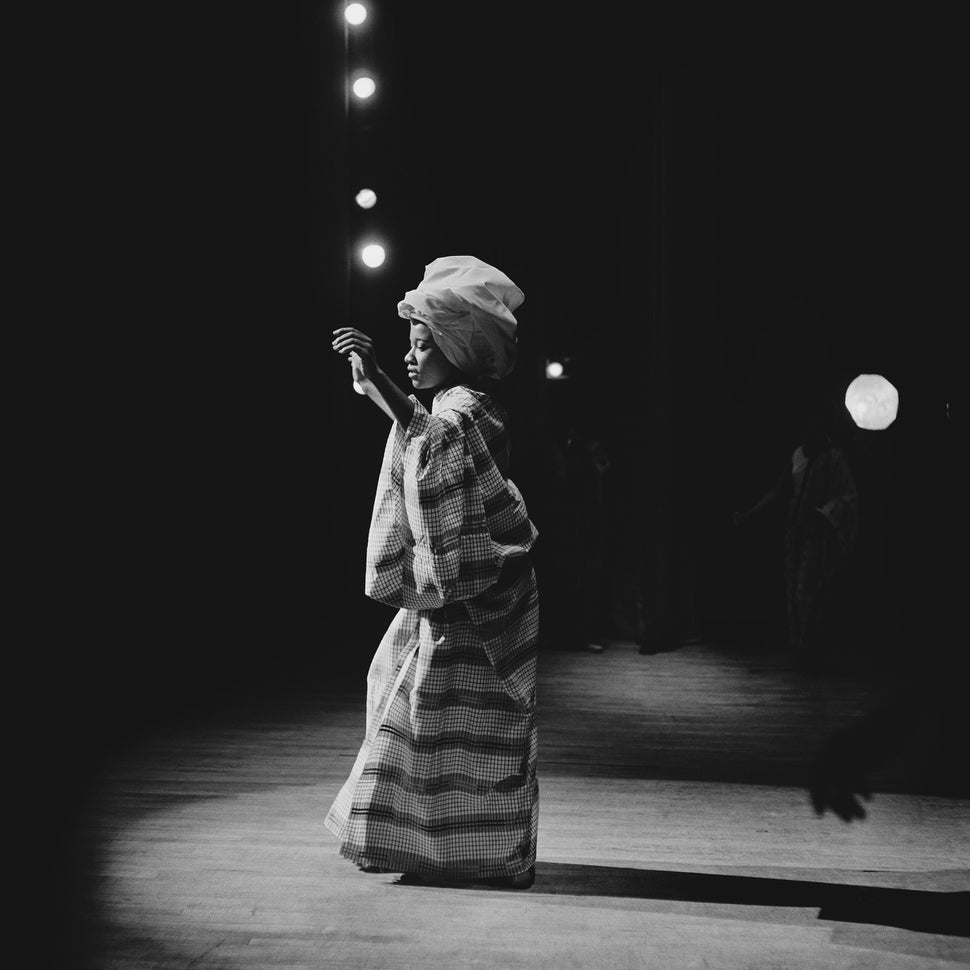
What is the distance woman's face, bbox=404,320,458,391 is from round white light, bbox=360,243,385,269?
3.74m

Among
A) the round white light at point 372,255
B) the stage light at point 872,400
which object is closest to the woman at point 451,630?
the round white light at point 372,255

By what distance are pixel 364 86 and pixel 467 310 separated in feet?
13.2

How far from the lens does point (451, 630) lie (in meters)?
2.36

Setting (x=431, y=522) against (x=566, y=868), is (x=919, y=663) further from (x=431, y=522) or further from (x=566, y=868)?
(x=431, y=522)

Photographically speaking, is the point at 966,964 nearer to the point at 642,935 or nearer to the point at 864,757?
the point at 642,935

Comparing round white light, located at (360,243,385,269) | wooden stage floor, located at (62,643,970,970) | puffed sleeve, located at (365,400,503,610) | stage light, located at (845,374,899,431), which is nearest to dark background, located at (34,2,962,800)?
round white light, located at (360,243,385,269)

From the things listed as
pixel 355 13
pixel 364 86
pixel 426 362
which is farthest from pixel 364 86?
pixel 426 362

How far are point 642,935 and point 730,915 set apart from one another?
22cm

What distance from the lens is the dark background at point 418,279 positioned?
176 inches

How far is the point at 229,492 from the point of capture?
18.7ft

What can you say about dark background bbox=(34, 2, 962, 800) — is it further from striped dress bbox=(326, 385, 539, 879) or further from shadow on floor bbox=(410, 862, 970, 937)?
shadow on floor bbox=(410, 862, 970, 937)

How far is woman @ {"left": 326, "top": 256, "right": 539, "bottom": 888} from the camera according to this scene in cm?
229

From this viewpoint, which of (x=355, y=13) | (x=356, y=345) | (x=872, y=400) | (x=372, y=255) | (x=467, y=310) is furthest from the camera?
(x=872, y=400)

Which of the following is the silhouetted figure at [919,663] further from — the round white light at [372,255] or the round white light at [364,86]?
the round white light at [364,86]
